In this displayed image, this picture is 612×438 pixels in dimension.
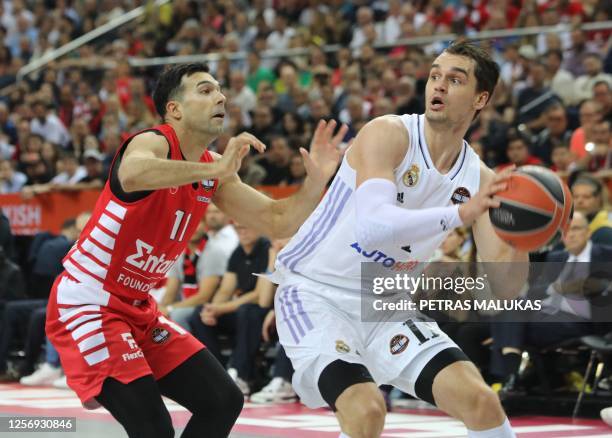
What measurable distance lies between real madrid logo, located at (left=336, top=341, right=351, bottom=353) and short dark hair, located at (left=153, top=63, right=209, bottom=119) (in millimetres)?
1571

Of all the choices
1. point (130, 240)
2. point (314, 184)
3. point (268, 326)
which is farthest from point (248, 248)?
point (130, 240)

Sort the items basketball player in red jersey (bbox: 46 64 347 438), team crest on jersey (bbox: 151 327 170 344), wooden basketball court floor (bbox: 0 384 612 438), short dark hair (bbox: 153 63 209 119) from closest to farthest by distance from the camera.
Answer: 1. basketball player in red jersey (bbox: 46 64 347 438)
2. team crest on jersey (bbox: 151 327 170 344)
3. short dark hair (bbox: 153 63 209 119)
4. wooden basketball court floor (bbox: 0 384 612 438)

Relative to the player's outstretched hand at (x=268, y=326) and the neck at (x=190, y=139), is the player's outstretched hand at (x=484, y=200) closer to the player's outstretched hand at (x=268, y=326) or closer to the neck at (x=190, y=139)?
the neck at (x=190, y=139)

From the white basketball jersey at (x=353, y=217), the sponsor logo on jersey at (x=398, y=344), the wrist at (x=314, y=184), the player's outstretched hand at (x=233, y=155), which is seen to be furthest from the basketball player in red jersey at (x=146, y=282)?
the sponsor logo on jersey at (x=398, y=344)

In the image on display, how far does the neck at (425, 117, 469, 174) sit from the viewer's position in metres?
4.86

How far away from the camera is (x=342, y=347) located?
4.63m

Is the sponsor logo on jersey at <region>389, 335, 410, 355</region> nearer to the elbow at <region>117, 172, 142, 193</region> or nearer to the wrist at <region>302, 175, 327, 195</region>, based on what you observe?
the wrist at <region>302, 175, 327, 195</region>

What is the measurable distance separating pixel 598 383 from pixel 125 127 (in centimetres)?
926

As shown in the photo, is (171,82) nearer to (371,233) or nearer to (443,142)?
(443,142)

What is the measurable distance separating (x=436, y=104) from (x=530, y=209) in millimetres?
736

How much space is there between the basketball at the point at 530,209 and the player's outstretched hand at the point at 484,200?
58 mm

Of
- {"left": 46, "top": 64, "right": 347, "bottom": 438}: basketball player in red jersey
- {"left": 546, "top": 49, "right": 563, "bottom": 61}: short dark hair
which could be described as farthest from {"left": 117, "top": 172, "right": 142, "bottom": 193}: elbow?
{"left": 546, "top": 49, "right": 563, "bottom": 61}: short dark hair

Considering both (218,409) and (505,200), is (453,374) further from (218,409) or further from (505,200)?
(218,409)

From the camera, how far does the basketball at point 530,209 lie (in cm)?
434
